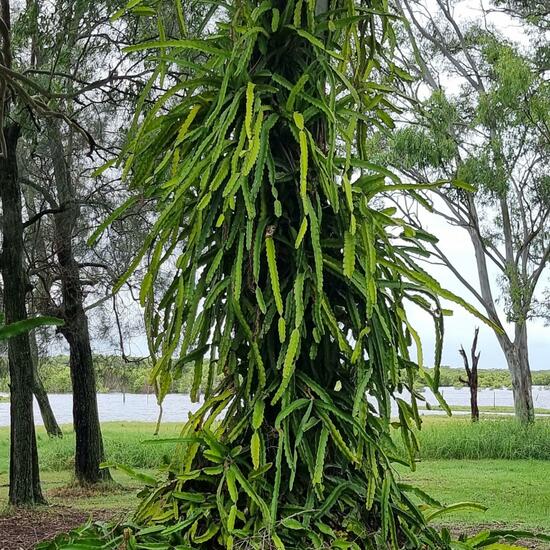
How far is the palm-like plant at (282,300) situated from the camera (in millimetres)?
1091

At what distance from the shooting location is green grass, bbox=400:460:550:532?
15.3 ft

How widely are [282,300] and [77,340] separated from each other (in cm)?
572

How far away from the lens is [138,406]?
16.7m

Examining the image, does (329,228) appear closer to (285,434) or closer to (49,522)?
(285,434)

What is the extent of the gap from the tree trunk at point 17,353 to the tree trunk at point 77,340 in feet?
2.33

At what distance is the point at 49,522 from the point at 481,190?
6249 mm

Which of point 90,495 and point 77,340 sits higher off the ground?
point 77,340

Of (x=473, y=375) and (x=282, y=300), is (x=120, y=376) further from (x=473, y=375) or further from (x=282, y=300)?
(x=282, y=300)

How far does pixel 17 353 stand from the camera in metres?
5.43

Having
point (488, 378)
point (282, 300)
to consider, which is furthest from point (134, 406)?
point (282, 300)

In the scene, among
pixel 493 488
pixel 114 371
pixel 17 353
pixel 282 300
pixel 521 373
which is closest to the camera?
pixel 282 300

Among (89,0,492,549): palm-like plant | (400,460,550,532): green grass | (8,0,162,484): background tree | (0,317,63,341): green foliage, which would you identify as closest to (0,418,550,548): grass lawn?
(400,460,550,532): green grass

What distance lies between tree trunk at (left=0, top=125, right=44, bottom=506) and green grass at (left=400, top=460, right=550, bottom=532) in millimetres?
2827

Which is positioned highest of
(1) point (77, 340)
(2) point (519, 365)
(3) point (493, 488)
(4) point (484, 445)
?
(1) point (77, 340)
